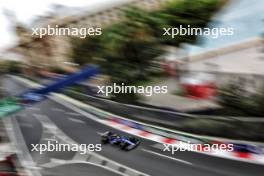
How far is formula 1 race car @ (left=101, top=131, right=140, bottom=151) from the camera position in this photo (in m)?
18.4

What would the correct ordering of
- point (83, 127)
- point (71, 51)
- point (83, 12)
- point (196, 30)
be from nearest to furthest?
point (83, 127), point (196, 30), point (71, 51), point (83, 12)

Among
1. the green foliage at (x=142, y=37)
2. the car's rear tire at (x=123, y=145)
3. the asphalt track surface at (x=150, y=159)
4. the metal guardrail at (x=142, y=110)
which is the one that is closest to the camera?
the asphalt track surface at (x=150, y=159)

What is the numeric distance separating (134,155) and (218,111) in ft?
16.8

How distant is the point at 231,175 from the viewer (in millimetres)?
14664

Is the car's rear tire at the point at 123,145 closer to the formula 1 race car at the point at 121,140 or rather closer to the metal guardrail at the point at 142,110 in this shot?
the formula 1 race car at the point at 121,140

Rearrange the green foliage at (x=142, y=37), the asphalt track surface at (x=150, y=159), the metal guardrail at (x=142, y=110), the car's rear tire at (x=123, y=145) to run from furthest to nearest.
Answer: the green foliage at (x=142, y=37), the car's rear tire at (x=123, y=145), the metal guardrail at (x=142, y=110), the asphalt track surface at (x=150, y=159)

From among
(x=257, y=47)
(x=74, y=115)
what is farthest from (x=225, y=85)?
(x=257, y=47)

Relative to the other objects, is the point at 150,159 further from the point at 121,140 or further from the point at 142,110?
the point at 142,110

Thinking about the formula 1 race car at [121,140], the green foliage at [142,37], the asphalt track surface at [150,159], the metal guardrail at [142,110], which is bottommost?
the asphalt track surface at [150,159]

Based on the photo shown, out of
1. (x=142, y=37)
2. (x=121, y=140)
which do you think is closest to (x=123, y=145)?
(x=121, y=140)

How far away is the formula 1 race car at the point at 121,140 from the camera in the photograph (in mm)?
18375

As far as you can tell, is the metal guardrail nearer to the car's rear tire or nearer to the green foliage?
the car's rear tire

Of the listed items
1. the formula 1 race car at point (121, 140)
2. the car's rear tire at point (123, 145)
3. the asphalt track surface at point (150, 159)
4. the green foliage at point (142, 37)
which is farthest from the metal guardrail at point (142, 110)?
the green foliage at point (142, 37)

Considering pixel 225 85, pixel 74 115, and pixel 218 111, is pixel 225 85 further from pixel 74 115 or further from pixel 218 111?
pixel 74 115
